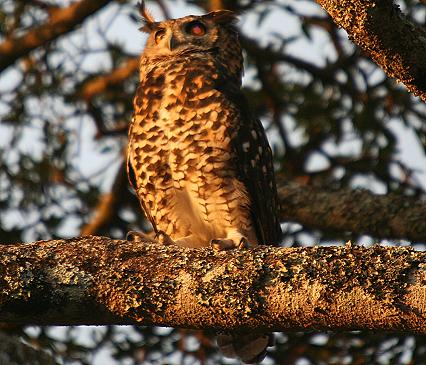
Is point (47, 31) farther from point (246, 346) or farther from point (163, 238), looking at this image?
point (246, 346)

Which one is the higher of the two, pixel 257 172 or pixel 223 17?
pixel 223 17

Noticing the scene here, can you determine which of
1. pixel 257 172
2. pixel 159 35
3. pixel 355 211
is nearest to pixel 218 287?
pixel 257 172

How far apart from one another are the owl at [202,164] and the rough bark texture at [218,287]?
162 cm

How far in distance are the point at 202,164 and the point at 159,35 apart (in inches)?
55.8

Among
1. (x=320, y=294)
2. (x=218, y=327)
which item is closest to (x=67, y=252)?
(x=218, y=327)

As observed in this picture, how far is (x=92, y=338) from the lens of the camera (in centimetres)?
488

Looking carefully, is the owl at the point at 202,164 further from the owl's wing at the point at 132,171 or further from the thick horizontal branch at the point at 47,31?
the thick horizontal branch at the point at 47,31

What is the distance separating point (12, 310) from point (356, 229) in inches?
101

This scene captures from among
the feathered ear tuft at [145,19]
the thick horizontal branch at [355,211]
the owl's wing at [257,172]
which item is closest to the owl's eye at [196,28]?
the feathered ear tuft at [145,19]

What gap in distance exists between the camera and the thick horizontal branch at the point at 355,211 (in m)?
4.40

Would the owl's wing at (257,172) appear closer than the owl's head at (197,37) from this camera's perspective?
Yes

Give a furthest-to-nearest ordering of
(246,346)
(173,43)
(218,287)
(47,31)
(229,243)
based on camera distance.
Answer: (173,43), (47,31), (246,346), (229,243), (218,287)

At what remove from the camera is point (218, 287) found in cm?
234

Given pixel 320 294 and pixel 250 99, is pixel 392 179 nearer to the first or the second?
pixel 250 99
